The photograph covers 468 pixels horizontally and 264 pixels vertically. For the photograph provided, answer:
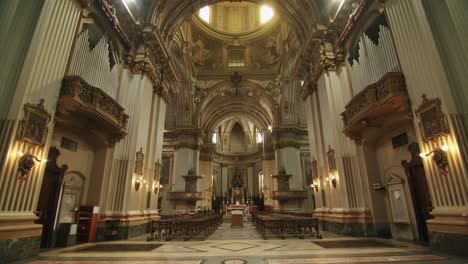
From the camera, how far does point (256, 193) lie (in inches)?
1467

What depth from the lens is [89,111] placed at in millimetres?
7301

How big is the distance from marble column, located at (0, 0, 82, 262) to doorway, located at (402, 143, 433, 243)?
11.2m

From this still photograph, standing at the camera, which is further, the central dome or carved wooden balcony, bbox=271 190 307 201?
the central dome

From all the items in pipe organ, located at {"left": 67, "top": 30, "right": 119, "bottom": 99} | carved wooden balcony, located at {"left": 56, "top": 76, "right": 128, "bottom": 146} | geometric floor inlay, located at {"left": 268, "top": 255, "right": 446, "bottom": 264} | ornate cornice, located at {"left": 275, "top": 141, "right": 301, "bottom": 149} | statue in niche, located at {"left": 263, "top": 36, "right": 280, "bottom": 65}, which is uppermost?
statue in niche, located at {"left": 263, "top": 36, "right": 280, "bottom": 65}

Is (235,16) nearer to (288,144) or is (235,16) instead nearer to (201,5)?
(201,5)

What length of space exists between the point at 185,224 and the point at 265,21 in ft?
72.7

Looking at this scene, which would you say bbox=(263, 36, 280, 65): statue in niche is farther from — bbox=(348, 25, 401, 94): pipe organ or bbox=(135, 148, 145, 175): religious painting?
bbox=(135, 148, 145, 175): religious painting

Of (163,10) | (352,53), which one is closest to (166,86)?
(163,10)

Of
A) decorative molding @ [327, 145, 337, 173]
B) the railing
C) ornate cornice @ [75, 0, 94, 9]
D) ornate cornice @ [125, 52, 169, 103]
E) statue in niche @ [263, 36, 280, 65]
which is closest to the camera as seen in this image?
ornate cornice @ [75, 0, 94, 9]

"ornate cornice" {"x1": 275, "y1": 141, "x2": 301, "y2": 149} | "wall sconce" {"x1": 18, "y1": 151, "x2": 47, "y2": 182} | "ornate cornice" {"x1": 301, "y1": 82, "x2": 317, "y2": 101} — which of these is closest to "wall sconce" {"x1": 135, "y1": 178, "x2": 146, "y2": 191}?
"wall sconce" {"x1": 18, "y1": 151, "x2": 47, "y2": 182}

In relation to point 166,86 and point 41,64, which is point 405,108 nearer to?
point 41,64

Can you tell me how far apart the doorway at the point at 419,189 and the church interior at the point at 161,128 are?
0.04m

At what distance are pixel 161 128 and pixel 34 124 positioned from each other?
806 cm

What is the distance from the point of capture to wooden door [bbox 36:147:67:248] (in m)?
7.49
